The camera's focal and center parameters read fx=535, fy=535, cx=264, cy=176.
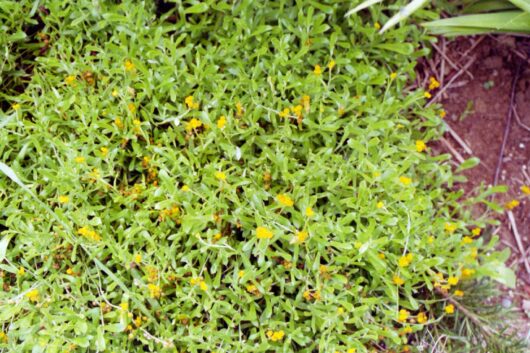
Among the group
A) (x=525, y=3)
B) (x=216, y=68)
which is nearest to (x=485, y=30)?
(x=525, y=3)

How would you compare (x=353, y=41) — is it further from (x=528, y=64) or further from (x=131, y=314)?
(x=131, y=314)

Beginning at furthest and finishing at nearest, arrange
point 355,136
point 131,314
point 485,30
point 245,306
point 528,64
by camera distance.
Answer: point 528,64, point 485,30, point 355,136, point 245,306, point 131,314

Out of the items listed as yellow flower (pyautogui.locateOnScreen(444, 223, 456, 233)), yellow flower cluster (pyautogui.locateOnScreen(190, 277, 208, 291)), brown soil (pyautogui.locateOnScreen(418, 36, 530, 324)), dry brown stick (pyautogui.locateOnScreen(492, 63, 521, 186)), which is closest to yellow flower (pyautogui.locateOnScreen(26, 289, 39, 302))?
yellow flower cluster (pyautogui.locateOnScreen(190, 277, 208, 291))

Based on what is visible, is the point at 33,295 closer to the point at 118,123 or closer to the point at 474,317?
the point at 118,123

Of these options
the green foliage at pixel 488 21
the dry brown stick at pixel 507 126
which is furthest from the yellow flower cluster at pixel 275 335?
the dry brown stick at pixel 507 126

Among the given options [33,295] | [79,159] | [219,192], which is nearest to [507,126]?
[219,192]

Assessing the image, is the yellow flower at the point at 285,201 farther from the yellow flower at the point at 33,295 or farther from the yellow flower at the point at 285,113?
the yellow flower at the point at 33,295
